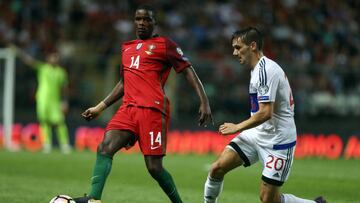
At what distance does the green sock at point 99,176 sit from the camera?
25.8 ft

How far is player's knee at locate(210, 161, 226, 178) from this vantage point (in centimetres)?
829

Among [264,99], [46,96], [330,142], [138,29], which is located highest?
[138,29]

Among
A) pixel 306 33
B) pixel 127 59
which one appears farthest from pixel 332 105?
pixel 127 59

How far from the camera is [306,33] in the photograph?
78.1ft

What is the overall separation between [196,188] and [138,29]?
4142 millimetres

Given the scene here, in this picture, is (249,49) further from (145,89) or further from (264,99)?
(145,89)

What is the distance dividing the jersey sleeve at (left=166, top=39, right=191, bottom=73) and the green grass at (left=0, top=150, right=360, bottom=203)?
241 cm

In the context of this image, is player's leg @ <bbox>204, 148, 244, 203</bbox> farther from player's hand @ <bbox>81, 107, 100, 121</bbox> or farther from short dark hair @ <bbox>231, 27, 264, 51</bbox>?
player's hand @ <bbox>81, 107, 100, 121</bbox>

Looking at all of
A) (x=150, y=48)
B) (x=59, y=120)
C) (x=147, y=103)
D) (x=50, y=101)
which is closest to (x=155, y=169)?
(x=147, y=103)

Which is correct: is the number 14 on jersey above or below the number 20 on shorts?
above

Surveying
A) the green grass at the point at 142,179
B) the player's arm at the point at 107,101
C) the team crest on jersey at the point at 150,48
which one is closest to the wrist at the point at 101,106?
the player's arm at the point at 107,101

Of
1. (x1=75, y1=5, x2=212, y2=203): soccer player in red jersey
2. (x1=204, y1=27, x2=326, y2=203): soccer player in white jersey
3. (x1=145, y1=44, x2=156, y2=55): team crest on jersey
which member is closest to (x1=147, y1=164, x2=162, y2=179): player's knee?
(x1=75, y1=5, x2=212, y2=203): soccer player in red jersey

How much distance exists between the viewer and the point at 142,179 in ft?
43.3

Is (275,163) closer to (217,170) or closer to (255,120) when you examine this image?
(255,120)
